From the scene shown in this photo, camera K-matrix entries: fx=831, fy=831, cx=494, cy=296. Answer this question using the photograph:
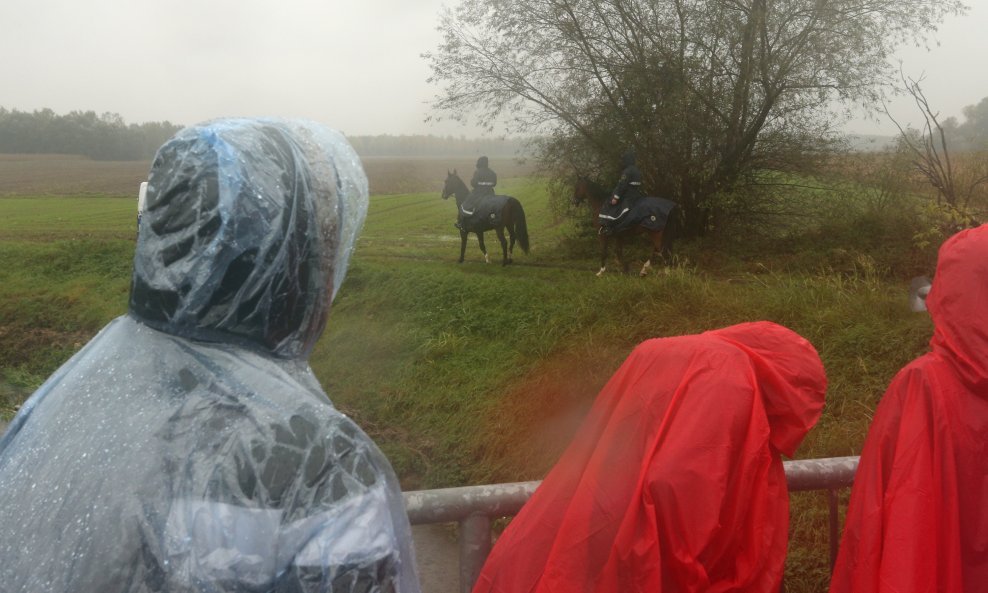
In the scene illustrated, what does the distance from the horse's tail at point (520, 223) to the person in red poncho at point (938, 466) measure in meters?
10.4

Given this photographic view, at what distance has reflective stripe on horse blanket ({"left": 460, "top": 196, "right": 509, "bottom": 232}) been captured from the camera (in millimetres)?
12602

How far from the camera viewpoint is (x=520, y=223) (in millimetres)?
12781

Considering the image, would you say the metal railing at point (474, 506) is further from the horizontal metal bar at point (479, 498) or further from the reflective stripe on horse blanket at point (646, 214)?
the reflective stripe on horse blanket at point (646, 214)

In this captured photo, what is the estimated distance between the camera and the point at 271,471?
114cm

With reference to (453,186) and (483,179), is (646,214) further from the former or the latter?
(453,186)

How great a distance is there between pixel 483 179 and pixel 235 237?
39.5 ft

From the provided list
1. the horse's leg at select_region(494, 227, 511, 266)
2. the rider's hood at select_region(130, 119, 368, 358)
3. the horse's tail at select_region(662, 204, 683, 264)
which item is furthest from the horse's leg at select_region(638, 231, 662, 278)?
the rider's hood at select_region(130, 119, 368, 358)

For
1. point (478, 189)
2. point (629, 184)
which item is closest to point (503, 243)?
point (478, 189)

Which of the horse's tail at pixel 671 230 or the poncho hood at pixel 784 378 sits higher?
the poncho hood at pixel 784 378

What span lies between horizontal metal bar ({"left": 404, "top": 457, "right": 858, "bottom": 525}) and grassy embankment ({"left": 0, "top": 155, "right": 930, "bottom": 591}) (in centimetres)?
226

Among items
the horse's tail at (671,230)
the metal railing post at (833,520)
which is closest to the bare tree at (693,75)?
the horse's tail at (671,230)

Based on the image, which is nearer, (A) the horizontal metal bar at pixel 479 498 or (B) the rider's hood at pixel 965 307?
(B) the rider's hood at pixel 965 307

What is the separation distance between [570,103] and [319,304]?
12.3 meters

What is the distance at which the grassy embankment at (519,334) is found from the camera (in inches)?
296
